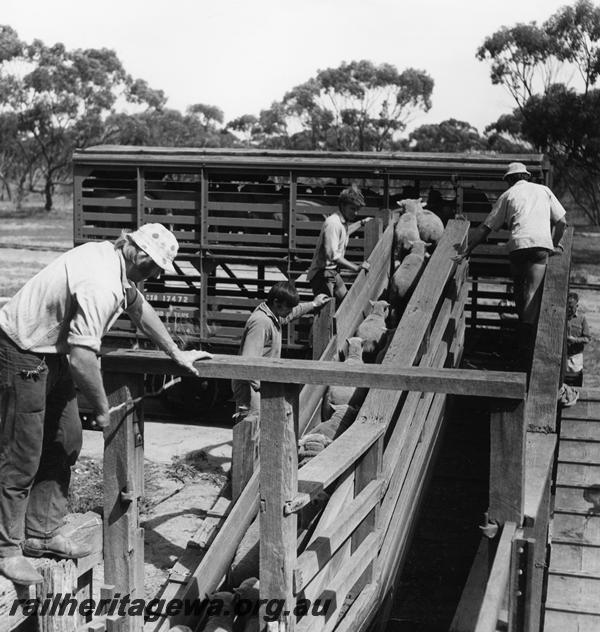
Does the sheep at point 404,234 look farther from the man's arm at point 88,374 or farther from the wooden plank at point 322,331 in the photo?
the man's arm at point 88,374

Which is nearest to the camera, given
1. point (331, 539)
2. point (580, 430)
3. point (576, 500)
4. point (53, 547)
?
point (53, 547)

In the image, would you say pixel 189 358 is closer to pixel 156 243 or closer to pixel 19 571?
pixel 156 243

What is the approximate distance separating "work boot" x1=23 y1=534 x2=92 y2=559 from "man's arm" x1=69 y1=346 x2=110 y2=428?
1.99ft

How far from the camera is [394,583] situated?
19.6 ft

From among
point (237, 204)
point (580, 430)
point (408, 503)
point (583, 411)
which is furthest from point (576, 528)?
point (237, 204)

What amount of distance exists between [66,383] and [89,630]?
1.06 m

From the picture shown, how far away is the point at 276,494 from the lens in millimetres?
4027

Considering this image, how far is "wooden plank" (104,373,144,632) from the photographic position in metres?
4.19

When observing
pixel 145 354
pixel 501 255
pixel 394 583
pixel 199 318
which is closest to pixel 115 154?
pixel 199 318

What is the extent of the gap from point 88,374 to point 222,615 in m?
1.74

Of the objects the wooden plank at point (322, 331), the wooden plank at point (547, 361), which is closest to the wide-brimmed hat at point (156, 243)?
the wooden plank at point (547, 361)

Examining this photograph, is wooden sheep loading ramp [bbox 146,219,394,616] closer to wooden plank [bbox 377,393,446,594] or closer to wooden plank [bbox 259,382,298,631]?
wooden plank [bbox 377,393,446,594]

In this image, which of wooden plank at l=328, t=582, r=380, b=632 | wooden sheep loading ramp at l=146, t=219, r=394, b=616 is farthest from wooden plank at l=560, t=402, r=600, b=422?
wooden plank at l=328, t=582, r=380, b=632

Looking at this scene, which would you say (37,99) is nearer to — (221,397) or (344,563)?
(221,397)
